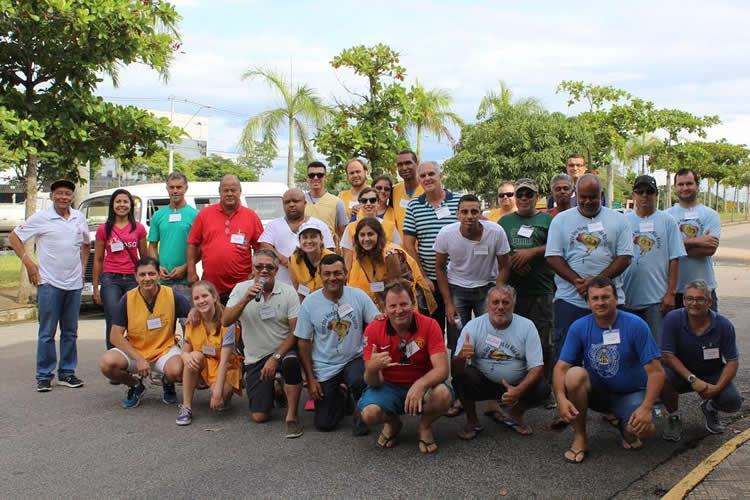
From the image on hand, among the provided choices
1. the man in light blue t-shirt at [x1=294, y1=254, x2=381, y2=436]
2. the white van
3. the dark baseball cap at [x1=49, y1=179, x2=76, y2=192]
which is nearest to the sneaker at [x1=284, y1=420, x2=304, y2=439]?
the man in light blue t-shirt at [x1=294, y1=254, x2=381, y2=436]

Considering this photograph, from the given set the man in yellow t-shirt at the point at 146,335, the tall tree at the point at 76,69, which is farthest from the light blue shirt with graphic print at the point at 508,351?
the tall tree at the point at 76,69

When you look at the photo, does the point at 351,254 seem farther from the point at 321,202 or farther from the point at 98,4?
the point at 98,4

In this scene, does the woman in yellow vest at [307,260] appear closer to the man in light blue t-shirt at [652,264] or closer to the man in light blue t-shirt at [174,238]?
the man in light blue t-shirt at [174,238]

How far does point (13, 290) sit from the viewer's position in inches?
574

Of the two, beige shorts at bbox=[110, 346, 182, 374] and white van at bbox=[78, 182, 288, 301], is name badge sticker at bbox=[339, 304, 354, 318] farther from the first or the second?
white van at bbox=[78, 182, 288, 301]

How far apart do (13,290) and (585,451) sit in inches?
509

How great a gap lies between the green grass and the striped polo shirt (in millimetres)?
11383

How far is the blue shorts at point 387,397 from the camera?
5.12 metres

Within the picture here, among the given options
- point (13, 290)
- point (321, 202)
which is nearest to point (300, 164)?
point (13, 290)

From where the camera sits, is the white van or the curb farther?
the white van

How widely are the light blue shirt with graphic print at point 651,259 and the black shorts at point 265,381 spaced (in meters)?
2.74

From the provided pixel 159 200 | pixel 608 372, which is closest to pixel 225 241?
pixel 608 372

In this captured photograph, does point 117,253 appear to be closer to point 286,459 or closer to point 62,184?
point 62,184

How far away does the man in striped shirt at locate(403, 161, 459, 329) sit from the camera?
21.9 feet
